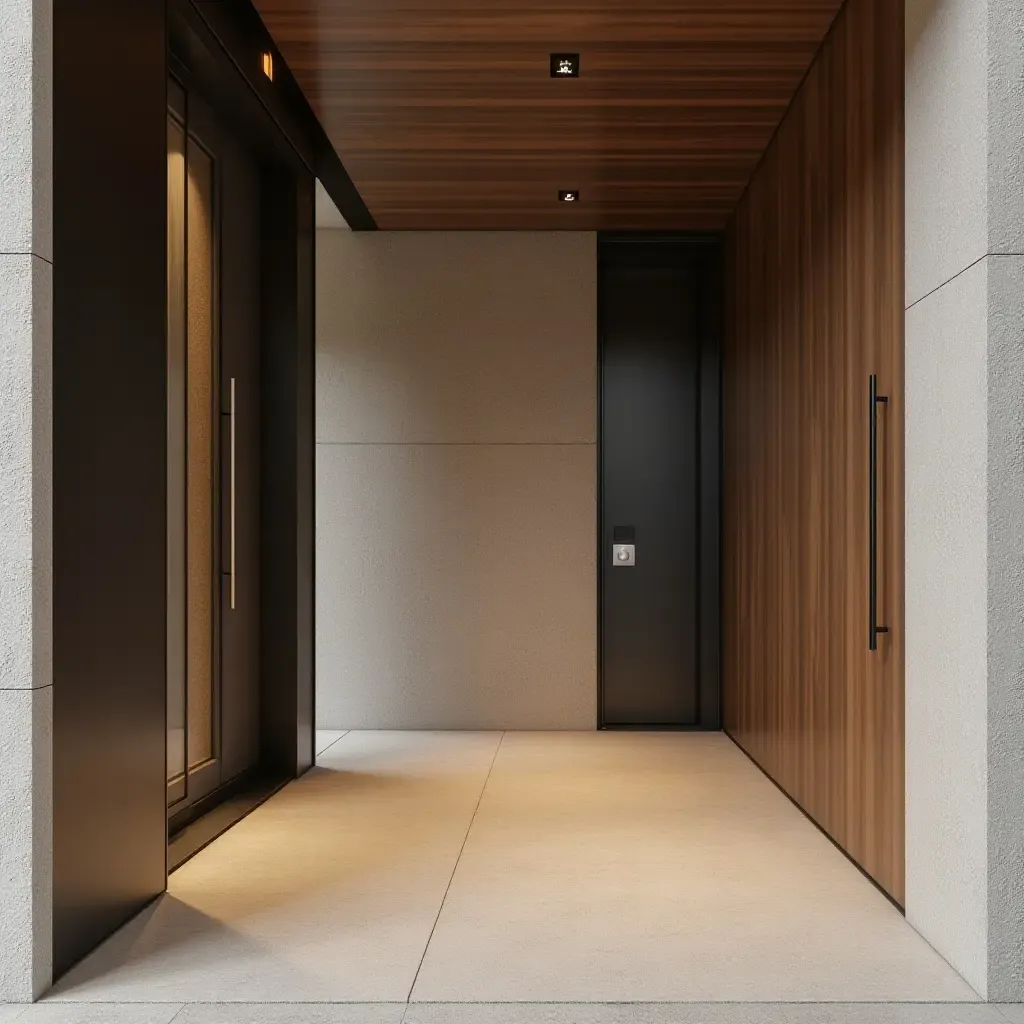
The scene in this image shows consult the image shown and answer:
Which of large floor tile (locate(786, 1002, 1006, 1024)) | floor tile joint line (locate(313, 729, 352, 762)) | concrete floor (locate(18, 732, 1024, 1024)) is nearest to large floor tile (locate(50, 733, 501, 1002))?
concrete floor (locate(18, 732, 1024, 1024))

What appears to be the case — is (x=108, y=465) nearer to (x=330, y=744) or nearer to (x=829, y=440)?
(x=829, y=440)

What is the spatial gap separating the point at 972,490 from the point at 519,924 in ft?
5.52

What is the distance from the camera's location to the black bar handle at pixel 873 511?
3.62 meters

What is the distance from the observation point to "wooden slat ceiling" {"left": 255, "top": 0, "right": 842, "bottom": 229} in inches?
175

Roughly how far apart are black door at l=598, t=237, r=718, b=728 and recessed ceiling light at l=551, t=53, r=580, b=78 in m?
2.75

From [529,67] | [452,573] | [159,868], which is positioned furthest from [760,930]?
[452,573]

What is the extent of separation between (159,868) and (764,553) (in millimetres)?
3326

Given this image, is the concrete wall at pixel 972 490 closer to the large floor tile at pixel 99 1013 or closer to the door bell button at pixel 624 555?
the large floor tile at pixel 99 1013

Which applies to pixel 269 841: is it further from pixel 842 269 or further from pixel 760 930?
pixel 842 269

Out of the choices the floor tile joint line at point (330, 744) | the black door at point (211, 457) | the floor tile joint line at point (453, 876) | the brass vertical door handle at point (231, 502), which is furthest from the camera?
the floor tile joint line at point (330, 744)

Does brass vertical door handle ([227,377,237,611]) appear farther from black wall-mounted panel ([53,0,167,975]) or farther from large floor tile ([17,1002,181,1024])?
large floor tile ([17,1002,181,1024])

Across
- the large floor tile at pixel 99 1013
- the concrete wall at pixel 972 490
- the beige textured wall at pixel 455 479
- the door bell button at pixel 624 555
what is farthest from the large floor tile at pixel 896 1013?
the door bell button at pixel 624 555

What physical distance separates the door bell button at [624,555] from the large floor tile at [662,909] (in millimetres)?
2118

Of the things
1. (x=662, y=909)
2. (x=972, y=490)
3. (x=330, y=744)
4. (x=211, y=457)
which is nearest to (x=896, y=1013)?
(x=662, y=909)
